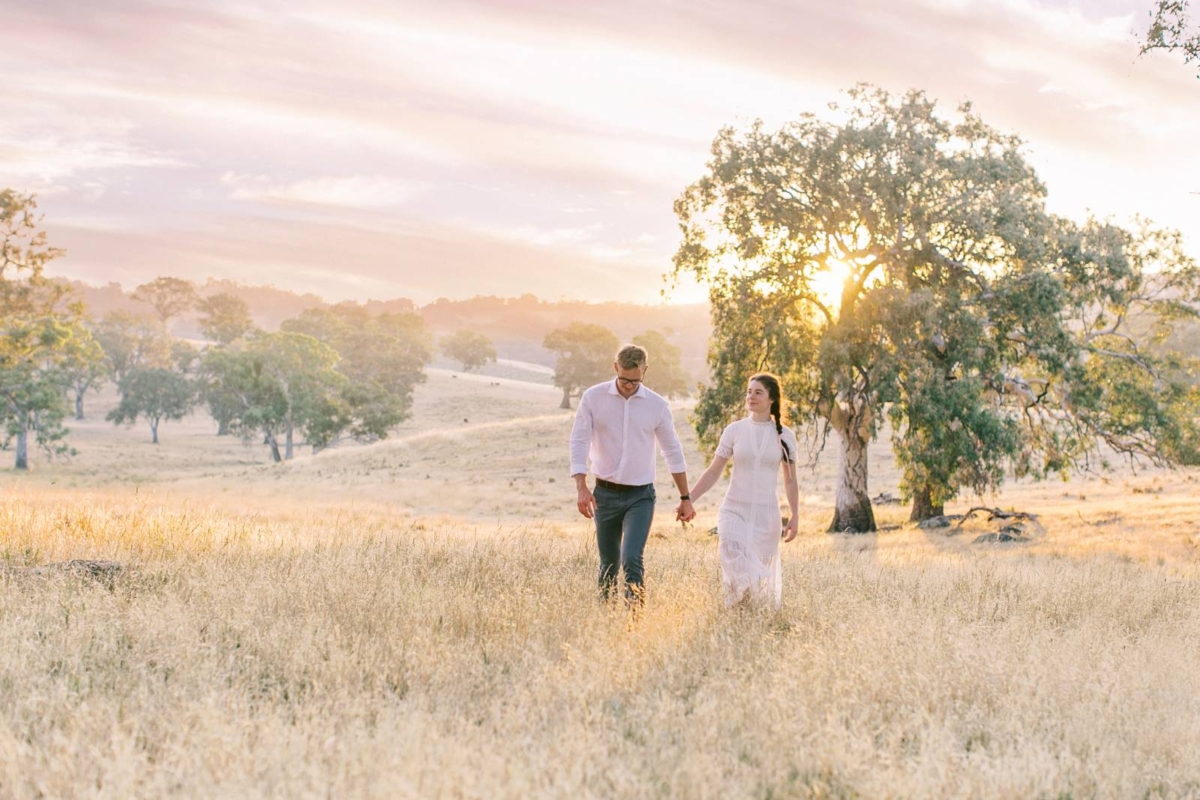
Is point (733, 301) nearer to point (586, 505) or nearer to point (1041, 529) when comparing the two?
point (1041, 529)

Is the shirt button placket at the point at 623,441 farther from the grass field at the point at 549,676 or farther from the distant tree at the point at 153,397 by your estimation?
the distant tree at the point at 153,397

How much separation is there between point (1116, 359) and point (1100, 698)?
2037cm

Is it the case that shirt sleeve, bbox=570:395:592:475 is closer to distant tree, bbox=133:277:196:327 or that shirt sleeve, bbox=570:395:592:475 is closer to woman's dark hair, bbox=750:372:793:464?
woman's dark hair, bbox=750:372:793:464

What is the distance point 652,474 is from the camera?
771 cm

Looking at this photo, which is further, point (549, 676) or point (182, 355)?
point (182, 355)

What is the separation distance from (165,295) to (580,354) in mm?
73392

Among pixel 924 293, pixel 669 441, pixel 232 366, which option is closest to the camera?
pixel 669 441

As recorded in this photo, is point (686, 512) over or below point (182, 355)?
below

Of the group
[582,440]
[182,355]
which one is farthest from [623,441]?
[182,355]

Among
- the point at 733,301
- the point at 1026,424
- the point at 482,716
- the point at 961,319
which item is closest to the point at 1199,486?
the point at 1026,424

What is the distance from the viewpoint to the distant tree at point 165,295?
12688cm

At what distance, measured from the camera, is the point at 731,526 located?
25.0 feet

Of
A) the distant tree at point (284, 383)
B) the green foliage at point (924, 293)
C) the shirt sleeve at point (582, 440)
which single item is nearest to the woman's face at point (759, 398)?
the shirt sleeve at point (582, 440)

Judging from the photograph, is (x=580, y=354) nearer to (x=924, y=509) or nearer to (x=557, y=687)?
(x=924, y=509)
